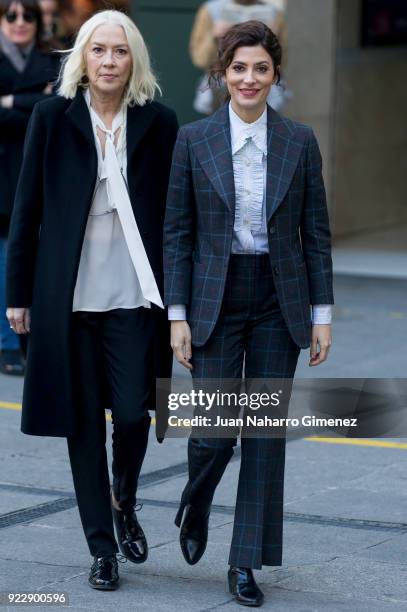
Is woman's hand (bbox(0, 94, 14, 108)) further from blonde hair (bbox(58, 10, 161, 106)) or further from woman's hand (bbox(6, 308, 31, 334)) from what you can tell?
woman's hand (bbox(6, 308, 31, 334))

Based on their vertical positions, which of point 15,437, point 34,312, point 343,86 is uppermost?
point 343,86

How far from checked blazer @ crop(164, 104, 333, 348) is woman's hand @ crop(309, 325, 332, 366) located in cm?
5

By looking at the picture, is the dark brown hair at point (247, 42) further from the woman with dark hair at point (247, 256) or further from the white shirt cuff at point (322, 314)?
the white shirt cuff at point (322, 314)

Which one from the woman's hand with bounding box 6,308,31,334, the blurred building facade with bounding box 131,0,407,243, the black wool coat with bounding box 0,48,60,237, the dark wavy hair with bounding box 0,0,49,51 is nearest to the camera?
the woman's hand with bounding box 6,308,31,334

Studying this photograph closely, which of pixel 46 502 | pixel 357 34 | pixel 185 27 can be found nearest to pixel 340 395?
pixel 46 502

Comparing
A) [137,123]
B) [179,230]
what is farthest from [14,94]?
[179,230]

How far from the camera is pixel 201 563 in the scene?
539cm

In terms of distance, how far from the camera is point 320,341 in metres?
5.06

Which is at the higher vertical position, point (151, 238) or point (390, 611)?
point (151, 238)

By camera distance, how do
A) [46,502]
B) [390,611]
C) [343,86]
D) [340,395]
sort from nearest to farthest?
[390,611]
[46,502]
[340,395]
[343,86]

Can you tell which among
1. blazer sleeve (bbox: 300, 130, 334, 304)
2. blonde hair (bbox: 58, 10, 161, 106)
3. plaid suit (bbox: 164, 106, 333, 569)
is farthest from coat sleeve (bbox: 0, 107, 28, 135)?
blazer sleeve (bbox: 300, 130, 334, 304)

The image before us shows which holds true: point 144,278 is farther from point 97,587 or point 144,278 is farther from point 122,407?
point 97,587

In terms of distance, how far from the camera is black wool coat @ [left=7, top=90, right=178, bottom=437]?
201 inches

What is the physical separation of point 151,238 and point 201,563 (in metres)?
1.22
